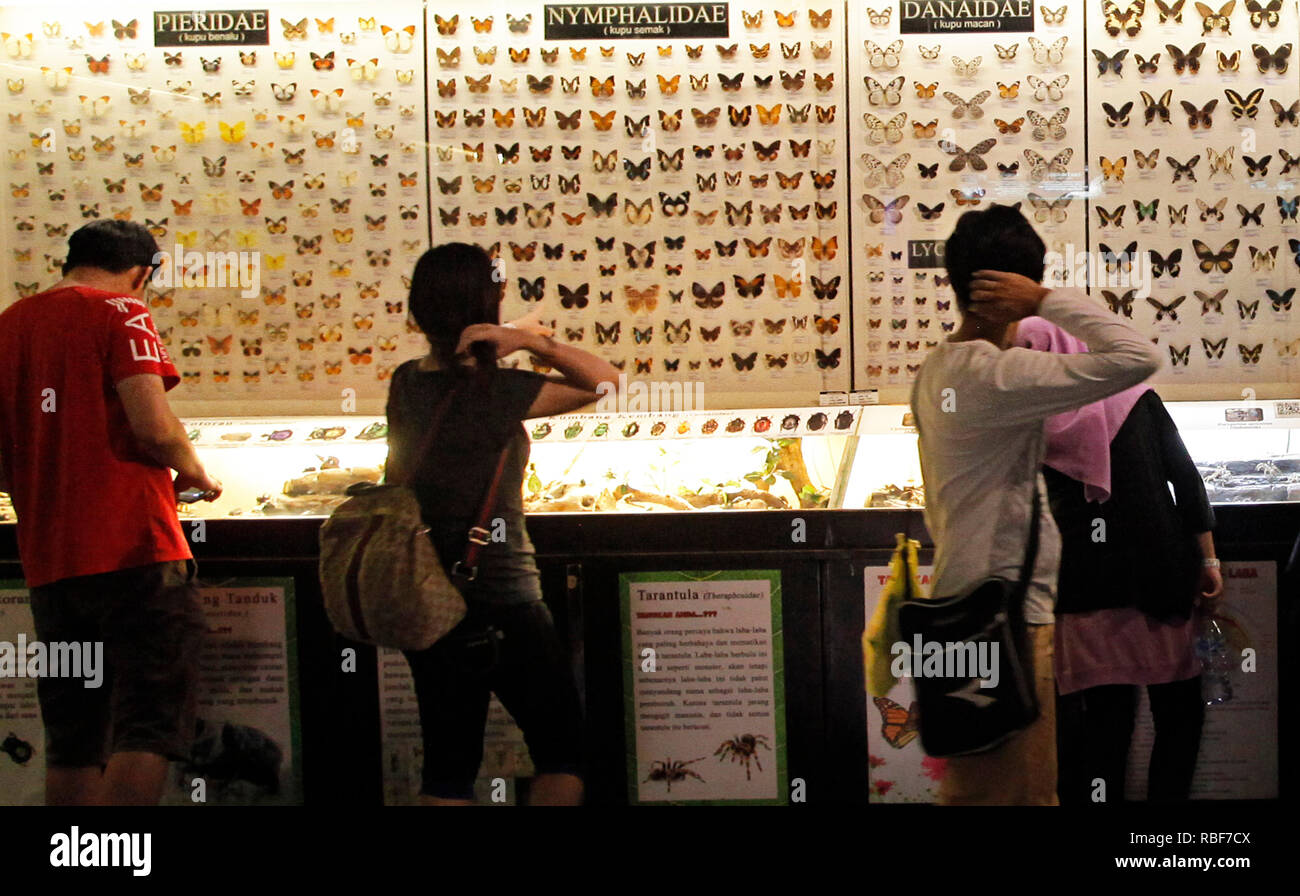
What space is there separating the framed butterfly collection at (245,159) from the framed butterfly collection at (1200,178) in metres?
2.52

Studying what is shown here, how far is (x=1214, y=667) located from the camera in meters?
3.56

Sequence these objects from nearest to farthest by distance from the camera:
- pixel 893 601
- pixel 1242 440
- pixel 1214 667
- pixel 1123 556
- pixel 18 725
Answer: pixel 893 601
pixel 1123 556
pixel 1214 667
pixel 18 725
pixel 1242 440

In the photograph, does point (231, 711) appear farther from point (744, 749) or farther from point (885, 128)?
point (885, 128)

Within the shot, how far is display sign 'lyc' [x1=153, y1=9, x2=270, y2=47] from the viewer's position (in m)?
4.35

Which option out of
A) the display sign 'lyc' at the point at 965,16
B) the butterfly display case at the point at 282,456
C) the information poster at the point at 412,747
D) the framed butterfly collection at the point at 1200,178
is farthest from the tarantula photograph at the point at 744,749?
the display sign 'lyc' at the point at 965,16

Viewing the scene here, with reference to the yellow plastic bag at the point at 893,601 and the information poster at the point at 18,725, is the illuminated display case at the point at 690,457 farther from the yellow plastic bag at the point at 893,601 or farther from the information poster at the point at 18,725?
the yellow plastic bag at the point at 893,601

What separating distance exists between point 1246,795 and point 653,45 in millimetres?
3184

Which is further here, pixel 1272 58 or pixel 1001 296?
pixel 1272 58

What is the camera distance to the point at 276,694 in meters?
3.74

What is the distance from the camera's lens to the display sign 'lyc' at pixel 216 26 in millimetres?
4348

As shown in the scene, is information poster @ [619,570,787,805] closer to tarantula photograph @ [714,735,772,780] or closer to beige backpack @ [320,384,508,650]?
tarantula photograph @ [714,735,772,780]

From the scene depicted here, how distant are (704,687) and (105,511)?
71.3 inches

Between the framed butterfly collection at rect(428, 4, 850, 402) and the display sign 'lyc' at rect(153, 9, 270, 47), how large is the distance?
636 mm

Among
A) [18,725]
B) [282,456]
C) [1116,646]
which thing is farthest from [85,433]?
[1116,646]
